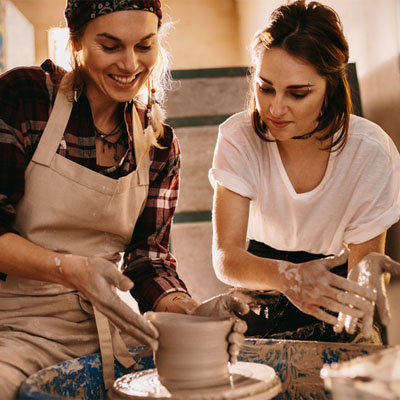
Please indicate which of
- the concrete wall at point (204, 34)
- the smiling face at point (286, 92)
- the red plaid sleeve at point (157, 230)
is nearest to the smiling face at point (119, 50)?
the red plaid sleeve at point (157, 230)

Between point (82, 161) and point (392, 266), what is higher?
point (82, 161)

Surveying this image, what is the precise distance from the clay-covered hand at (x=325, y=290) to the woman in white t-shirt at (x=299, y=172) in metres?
0.17

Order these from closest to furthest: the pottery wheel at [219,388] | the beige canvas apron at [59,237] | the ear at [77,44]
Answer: the pottery wheel at [219,388]
the beige canvas apron at [59,237]
the ear at [77,44]

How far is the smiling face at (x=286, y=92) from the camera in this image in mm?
1741

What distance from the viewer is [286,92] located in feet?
5.76

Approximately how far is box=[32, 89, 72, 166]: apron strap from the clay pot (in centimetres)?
58

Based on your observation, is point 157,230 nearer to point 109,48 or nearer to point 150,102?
point 150,102

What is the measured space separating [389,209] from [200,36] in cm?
509

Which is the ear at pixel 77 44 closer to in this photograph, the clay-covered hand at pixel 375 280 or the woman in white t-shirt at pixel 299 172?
A: the woman in white t-shirt at pixel 299 172

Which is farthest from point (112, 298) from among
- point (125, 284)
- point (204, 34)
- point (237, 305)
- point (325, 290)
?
point (204, 34)

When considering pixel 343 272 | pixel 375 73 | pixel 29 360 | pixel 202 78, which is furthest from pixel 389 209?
pixel 202 78

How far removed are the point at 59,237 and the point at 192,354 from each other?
0.55m

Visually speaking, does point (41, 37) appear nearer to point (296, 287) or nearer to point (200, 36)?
point (200, 36)

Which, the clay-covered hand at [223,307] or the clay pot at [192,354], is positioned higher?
the clay-covered hand at [223,307]
